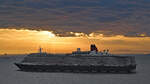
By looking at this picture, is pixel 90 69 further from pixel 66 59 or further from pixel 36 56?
pixel 36 56

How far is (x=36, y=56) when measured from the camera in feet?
349

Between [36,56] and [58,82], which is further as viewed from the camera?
[36,56]

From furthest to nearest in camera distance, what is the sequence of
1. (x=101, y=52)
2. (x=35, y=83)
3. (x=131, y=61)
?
(x=101, y=52) < (x=131, y=61) < (x=35, y=83)

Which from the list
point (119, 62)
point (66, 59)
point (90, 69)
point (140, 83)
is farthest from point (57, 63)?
point (140, 83)

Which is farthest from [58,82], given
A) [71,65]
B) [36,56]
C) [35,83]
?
[36,56]

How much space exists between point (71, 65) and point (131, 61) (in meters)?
17.9

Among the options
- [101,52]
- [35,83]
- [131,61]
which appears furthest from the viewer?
[101,52]

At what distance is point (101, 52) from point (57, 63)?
14.2 m

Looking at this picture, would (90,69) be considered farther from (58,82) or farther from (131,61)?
(58,82)

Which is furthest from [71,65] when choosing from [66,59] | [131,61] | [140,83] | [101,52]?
[140,83]

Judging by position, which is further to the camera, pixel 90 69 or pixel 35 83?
pixel 90 69

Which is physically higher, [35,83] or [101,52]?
[101,52]

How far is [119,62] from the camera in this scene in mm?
98812

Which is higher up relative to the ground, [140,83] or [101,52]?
[101,52]
